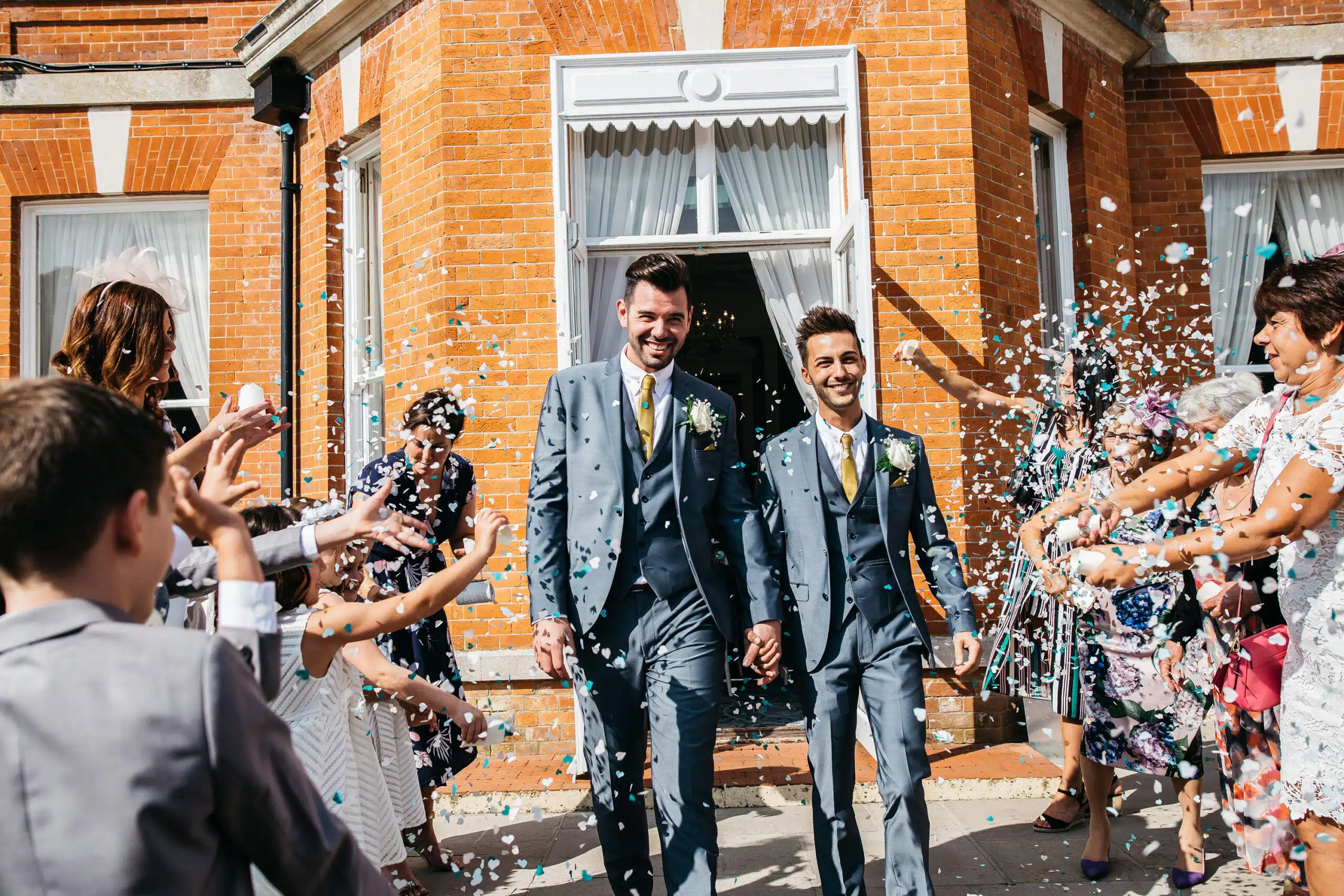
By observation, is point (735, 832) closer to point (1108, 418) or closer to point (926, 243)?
point (1108, 418)

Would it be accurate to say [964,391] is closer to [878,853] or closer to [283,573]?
[878,853]

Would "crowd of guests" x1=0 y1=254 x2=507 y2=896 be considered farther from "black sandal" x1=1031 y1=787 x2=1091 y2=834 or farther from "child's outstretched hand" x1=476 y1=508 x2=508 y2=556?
"black sandal" x1=1031 y1=787 x2=1091 y2=834

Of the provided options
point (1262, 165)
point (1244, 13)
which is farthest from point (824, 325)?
point (1244, 13)

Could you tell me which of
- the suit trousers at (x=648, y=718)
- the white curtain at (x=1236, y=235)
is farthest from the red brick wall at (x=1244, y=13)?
the suit trousers at (x=648, y=718)

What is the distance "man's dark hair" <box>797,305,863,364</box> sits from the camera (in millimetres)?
3766

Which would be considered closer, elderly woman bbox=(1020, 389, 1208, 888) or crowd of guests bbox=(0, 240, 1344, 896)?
crowd of guests bbox=(0, 240, 1344, 896)

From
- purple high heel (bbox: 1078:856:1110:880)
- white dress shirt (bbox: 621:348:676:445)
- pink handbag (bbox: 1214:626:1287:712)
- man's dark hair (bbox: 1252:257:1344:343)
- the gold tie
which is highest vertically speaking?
man's dark hair (bbox: 1252:257:1344:343)

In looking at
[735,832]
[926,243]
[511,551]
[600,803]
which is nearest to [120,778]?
[600,803]

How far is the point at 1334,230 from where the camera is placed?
26.6ft

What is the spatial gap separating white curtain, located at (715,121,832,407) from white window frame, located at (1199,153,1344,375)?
373cm

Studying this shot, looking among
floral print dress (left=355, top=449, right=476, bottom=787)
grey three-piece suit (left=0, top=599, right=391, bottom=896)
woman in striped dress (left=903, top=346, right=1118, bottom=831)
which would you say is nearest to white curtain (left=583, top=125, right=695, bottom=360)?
floral print dress (left=355, top=449, right=476, bottom=787)

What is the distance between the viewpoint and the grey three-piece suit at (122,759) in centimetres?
114

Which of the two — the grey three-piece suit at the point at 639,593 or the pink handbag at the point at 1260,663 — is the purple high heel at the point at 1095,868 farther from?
the grey three-piece suit at the point at 639,593

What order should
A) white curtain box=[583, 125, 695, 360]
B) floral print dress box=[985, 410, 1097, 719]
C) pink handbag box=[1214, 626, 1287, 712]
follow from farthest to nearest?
white curtain box=[583, 125, 695, 360]
floral print dress box=[985, 410, 1097, 719]
pink handbag box=[1214, 626, 1287, 712]
